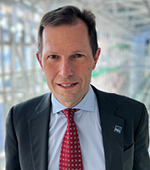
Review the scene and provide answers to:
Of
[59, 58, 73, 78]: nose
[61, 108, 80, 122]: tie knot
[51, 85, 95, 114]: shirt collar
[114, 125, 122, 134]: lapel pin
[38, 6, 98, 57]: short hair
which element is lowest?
[114, 125, 122, 134]: lapel pin

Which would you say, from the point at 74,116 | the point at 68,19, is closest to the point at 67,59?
the point at 68,19

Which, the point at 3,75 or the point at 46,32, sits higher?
the point at 46,32

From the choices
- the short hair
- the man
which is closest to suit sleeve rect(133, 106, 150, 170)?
the man

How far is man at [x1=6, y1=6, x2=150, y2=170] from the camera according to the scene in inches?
27.3

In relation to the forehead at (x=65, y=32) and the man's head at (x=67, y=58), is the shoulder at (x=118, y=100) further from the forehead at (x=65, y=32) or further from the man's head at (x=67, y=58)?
the forehead at (x=65, y=32)

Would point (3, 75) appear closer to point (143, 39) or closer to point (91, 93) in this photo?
point (91, 93)

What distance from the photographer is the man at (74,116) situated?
27.3 inches

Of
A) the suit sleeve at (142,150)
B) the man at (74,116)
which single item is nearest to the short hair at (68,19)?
the man at (74,116)

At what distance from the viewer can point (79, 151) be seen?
2.46 ft

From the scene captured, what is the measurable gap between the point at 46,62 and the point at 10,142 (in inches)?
15.0

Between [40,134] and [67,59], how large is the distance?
12.6 inches

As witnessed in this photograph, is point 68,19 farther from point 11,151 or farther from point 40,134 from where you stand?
point 11,151

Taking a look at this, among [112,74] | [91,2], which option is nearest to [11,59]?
[91,2]

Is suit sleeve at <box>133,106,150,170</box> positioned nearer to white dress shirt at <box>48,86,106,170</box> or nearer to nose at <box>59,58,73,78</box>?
white dress shirt at <box>48,86,106,170</box>
